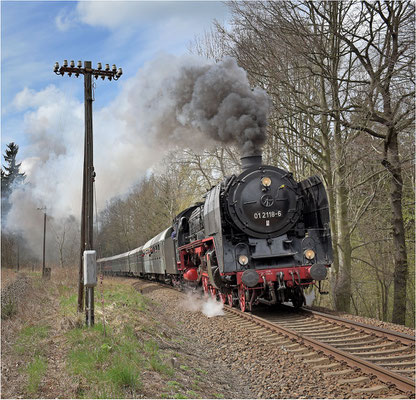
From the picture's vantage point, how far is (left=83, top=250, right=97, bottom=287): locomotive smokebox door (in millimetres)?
8611

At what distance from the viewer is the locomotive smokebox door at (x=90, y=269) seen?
861cm

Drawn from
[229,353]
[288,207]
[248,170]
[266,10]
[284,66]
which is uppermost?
[266,10]

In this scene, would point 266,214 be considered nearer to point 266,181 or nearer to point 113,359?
point 266,181

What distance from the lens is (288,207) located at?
10.4m

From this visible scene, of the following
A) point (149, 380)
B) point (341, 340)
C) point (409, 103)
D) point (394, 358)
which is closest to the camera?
point (149, 380)

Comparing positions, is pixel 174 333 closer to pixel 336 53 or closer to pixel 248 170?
pixel 248 170

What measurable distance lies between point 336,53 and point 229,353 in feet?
31.2

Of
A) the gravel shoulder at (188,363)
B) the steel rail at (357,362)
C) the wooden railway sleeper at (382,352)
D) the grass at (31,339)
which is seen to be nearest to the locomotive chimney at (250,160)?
the gravel shoulder at (188,363)

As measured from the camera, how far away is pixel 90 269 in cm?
867

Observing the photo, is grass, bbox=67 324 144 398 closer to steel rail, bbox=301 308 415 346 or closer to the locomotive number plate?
the locomotive number plate

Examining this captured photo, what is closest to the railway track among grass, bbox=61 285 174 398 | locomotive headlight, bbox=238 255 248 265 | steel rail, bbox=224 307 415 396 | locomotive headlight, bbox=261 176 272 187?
steel rail, bbox=224 307 415 396

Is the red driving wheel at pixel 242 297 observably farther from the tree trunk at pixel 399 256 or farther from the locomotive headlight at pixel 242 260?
the tree trunk at pixel 399 256

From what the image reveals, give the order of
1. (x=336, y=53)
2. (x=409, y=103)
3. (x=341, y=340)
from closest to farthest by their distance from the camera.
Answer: (x=341, y=340) < (x=409, y=103) < (x=336, y=53)

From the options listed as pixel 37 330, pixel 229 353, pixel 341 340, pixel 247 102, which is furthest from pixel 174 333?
pixel 247 102
